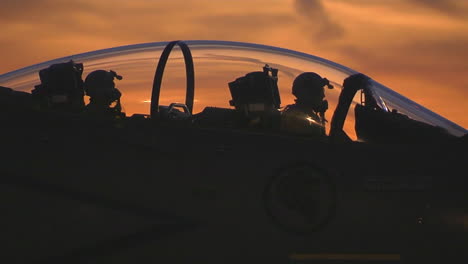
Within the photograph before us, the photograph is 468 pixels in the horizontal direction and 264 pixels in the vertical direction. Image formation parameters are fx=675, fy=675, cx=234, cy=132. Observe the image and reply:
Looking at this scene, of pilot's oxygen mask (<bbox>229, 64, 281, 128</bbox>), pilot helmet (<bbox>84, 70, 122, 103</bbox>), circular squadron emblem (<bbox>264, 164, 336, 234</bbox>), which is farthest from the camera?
pilot helmet (<bbox>84, 70, 122, 103</bbox>)

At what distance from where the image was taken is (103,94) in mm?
6742

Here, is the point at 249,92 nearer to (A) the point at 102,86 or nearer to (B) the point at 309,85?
(B) the point at 309,85

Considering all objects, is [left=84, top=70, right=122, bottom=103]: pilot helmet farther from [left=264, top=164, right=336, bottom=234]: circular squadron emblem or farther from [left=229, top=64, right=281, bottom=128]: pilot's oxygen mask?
[left=264, top=164, right=336, bottom=234]: circular squadron emblem

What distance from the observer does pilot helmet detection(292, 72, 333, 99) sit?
6.57 metres

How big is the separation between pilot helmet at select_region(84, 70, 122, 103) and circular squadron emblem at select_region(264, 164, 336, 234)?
6.48ft

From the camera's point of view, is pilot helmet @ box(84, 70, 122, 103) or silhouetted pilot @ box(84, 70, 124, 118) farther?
pilot helmet @ box(84, 70, 122, 103)

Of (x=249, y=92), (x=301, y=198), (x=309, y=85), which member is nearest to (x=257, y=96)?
(x=249, y=92)

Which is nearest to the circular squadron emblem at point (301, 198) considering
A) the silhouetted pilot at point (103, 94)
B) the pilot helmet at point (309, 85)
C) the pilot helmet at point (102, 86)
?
the pilot helmet at point (309, 85)

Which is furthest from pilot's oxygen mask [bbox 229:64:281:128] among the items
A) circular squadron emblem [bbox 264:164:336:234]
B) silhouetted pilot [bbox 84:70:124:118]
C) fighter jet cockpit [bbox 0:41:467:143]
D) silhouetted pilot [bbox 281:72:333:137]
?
silhouetted pilot [bbox 84:70:124:118]

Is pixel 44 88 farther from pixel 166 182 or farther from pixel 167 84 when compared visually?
pixel 166 182

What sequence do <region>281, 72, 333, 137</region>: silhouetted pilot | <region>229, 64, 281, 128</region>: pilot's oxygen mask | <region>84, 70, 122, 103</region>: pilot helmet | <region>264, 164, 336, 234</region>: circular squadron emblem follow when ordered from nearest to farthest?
<region>264, 164, 336, 234</region>: circular squadron emblem
<region>281, 72, 333, 137</region>: silhouetted pilot
<region>229, 64, 281, 128</region>: pilot's oxygen mask
<region>84, 70, 122, 103</region>: pilot helmet

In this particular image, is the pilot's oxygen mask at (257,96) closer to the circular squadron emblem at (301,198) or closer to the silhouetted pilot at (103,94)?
the circular squadron emblem at (301,198)

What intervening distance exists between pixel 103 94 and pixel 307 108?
2.03 m

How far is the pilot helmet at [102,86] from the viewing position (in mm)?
6742
